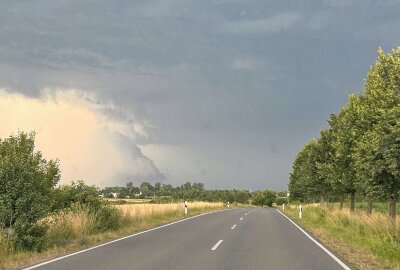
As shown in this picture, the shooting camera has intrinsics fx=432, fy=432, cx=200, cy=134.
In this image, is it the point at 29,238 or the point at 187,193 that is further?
the point at 187,193

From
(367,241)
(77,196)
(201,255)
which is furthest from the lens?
(77,196)

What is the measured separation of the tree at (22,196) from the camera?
41.1 feet

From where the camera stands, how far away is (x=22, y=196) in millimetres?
12703

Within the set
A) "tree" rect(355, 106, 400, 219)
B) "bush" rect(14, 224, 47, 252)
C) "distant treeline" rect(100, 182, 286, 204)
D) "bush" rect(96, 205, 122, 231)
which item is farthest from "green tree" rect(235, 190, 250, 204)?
"bush" rect(14, 224, 47, 252)

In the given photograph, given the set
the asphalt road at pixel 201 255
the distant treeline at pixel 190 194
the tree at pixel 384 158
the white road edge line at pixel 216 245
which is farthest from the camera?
the distant treeline at pixel 190 194

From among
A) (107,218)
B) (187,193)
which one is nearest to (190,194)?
(187,193)

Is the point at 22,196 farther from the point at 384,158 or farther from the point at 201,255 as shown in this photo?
the point at 384,158

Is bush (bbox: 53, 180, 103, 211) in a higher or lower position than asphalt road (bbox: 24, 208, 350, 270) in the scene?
higher

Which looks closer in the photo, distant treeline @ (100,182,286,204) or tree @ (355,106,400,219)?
tree @ (355,106,400,219)

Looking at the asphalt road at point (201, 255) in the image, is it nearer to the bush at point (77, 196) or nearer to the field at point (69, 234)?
the field at point (69, 234)

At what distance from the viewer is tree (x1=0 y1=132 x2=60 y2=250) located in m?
12.5

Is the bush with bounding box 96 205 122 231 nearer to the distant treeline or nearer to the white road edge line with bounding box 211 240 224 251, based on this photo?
the white road edge line with bounding box 211 240 224 251

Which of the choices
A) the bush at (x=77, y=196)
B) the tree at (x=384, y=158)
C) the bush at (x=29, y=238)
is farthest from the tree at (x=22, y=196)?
the tree at (x=384, y=158)

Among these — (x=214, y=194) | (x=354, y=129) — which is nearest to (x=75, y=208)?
(x=354, y=129)
